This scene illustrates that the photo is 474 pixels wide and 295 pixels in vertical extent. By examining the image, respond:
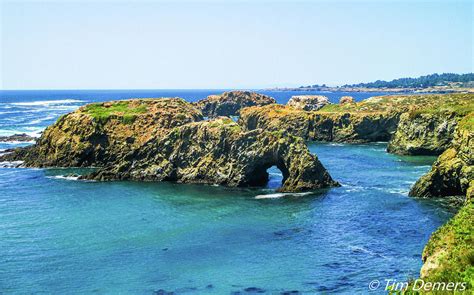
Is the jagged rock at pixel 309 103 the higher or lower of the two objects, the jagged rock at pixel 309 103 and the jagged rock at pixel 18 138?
the higher

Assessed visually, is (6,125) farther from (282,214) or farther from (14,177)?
(282,214)

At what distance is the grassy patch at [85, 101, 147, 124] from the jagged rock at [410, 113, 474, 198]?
180ft

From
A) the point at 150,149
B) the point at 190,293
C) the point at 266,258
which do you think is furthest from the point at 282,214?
the point at 150,149

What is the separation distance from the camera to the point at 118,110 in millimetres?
104125

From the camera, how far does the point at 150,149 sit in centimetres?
8362

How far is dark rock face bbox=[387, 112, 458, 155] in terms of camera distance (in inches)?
4065

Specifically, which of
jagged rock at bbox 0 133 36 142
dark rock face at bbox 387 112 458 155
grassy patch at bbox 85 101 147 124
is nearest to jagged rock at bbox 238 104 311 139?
dark rock face at bbox 387 112 458 155

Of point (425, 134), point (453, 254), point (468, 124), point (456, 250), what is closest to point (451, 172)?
point (468, 124)

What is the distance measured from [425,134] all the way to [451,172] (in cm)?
4320

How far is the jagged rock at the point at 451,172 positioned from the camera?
6334 centimetres

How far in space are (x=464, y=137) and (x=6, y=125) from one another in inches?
5861

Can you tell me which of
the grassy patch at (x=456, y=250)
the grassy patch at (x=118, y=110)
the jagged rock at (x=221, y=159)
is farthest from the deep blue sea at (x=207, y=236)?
the grassy patch at (x=118, y=110)

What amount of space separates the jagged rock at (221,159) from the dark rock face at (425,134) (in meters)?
A: 39.4

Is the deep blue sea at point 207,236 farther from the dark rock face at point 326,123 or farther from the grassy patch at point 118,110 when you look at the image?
the dark rock face at point 326,123
